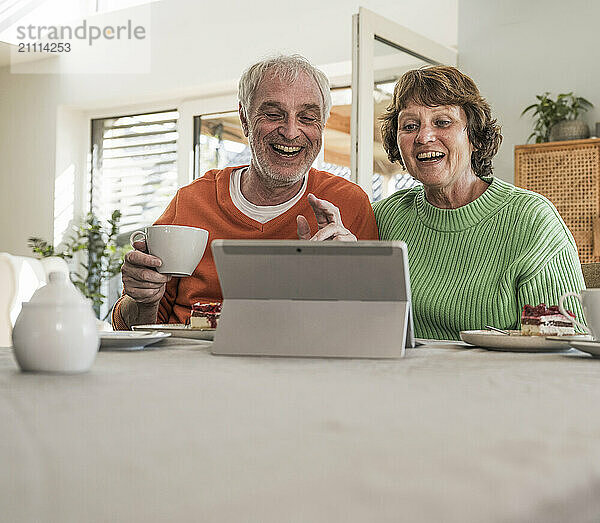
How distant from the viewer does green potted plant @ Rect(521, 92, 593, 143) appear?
3.72m

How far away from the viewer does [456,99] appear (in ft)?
5.29

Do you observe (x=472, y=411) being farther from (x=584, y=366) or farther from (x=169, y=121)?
(x=169, y=121)

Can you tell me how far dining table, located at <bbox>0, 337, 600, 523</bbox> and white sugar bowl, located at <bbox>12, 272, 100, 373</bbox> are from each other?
0.08 ft

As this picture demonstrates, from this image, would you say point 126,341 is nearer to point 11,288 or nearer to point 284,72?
point 284,72

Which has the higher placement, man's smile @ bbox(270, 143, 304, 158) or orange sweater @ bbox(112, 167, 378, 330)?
man's smile @ bbox(270, 143, 304, 158)

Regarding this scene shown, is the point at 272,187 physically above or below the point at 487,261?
above

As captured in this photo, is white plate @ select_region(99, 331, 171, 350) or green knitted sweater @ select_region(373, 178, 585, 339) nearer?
white plate @ select_region(99, 331, 171, 350)

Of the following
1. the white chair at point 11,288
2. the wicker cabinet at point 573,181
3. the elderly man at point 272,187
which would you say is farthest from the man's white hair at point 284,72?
the wicker cabinet at point 573,181

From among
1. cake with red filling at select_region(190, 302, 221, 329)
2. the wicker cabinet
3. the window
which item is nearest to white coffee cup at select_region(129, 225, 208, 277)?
cake with red filling at select_region(190, 302, 221, 329)

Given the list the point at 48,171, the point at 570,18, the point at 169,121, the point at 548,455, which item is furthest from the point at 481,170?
the point at 48,171

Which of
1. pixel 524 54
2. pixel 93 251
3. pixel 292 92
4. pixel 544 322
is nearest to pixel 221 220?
pixel 292 92

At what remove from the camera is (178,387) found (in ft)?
1.85

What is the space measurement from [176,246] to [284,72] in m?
0.73

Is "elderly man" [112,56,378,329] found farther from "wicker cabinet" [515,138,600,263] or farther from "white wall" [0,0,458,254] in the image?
"white wall" [0,0,458,254]
